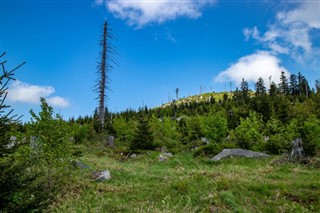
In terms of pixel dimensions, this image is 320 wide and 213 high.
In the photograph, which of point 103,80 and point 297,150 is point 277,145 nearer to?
point 297,150

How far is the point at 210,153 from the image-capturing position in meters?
28.3

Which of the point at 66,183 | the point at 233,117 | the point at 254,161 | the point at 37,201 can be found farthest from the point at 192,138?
the point at 37,201

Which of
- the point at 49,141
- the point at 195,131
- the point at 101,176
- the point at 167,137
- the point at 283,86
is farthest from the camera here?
the point at 283,86

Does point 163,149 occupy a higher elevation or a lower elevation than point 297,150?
higher

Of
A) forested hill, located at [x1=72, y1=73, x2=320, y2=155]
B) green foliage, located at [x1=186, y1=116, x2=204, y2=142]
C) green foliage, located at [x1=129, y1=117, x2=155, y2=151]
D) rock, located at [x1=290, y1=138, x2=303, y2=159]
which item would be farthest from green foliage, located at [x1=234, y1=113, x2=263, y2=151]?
green foliage, located at [x1=186, y1=116, x2=204, y2=142]

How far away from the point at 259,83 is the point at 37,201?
346 feet

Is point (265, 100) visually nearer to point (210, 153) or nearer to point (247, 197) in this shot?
point (210, 153)

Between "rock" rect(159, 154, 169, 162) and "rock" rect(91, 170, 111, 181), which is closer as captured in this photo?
"rock" rect(91, 170, 111, 181)

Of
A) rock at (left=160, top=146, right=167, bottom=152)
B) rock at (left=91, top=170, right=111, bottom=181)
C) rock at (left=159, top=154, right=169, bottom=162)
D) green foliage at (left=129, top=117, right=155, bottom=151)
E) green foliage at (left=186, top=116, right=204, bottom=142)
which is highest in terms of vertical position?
green foliage at (left=186, top=116, right=204, bottom=142)

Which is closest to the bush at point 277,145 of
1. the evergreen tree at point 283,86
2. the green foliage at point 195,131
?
the green foliage at point 195,131

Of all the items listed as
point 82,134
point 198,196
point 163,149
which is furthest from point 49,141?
point 82,134

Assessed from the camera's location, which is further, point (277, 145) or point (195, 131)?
point (195, 131)

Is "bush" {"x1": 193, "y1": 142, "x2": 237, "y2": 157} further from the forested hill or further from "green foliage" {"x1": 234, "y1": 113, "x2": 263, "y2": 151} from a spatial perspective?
"green foliage" {"x1": 234, "y1": 113, "x2": 263, "y2": 151}

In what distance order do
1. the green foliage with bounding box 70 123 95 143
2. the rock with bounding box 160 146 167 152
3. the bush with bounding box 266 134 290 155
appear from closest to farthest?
1. the bush with bounding box 266 134 290 155
2. the rock with bounding box 160 146 167 152
3. the green foliage with bounding box 70 123 95 143
